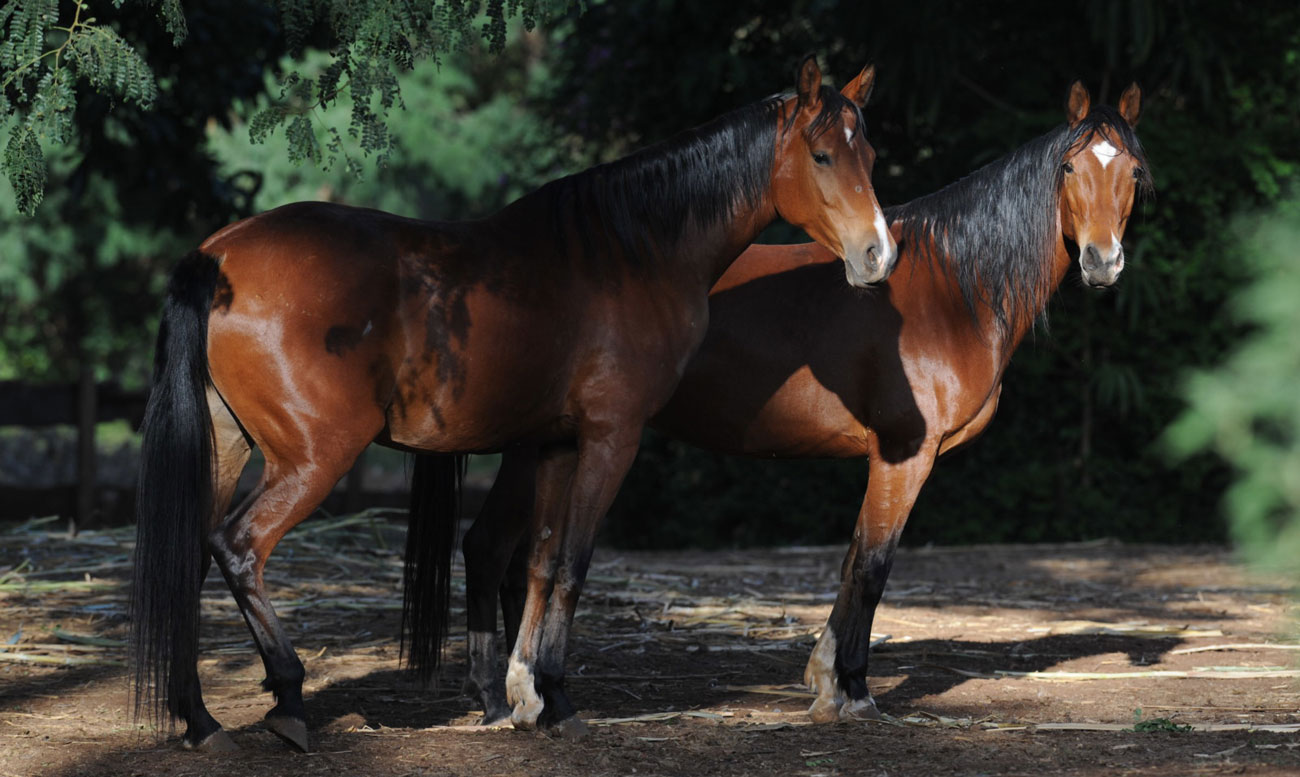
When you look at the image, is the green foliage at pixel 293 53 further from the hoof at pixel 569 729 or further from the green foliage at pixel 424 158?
the green foliage at pixel 424 158

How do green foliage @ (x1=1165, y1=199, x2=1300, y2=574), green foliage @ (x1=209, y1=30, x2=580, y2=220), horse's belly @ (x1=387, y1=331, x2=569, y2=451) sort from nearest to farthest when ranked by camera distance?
horse's belly @ (x1=387, y1=331, x2=569, y2=451) → green foliage @ (x1=1165, y1=199, x2=1300, y2=574) → green foliage @ (x1=209, y1=30, x2=580, y2=220)

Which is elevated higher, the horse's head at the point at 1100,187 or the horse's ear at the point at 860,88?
the horse's ear at the point at 860,88

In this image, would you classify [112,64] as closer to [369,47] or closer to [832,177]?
[369,47]

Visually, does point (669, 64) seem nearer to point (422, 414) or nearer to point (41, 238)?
point (422, 414)

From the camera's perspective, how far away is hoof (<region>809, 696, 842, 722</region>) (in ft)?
14.9

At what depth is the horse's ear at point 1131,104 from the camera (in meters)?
5.19

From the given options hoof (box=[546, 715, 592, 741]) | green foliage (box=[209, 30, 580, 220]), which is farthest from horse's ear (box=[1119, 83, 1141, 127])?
green foliage (box=[209, 30, 580, 220])

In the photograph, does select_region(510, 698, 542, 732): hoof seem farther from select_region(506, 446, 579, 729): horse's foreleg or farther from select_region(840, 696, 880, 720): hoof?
select_region(840, 696, 880, 720): hoof

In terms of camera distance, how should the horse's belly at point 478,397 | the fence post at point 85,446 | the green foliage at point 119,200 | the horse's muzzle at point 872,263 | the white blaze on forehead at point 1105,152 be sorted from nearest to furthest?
the horse's belly at point 478,397, the horse's muzzle at point 872,263, the white blaze on forehead at point 1105,152, the green foliage at point 119,200, the fence post at point 85,446

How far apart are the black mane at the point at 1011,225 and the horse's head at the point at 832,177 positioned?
2.70ft

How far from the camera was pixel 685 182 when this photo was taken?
441cm

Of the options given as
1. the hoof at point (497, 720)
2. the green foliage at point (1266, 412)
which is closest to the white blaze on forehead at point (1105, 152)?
the green foliage at point (1266, 412)

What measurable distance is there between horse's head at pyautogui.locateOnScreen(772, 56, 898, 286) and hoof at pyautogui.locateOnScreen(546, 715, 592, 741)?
1638mm

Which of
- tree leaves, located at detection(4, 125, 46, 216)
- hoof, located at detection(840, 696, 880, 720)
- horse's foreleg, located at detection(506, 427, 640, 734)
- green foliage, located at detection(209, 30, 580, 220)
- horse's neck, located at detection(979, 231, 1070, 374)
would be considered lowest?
hoof, located at detection(840, 696, 880, 720)
